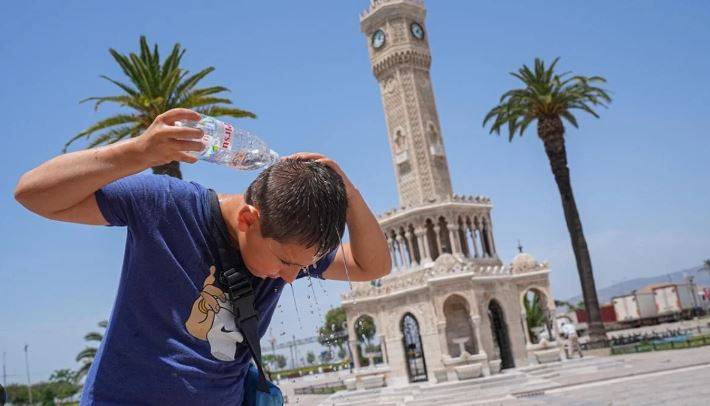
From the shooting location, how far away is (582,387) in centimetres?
1864

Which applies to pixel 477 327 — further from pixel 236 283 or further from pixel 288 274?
pixel 236 283

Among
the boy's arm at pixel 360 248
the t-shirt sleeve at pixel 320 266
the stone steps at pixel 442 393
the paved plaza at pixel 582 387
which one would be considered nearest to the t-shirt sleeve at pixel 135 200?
the boy's arm at pixel 360 248

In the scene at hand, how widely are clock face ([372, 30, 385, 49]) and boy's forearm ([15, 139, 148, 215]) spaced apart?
39326 millimetres

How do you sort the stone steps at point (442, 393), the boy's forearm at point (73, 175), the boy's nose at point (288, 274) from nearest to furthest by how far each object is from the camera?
the boy's forearm at point (73, 175), the boy's nose at point (288, 274), the stone steps at point (442, 393)

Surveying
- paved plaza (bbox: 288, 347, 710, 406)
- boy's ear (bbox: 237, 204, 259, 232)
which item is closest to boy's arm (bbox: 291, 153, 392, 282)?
boy's ear (bbox: 237, 204, 259, 232)

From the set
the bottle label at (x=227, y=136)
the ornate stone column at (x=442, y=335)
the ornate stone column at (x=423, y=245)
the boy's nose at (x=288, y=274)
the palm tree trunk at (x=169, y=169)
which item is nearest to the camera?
the boy's nose at (x=288, y=274)

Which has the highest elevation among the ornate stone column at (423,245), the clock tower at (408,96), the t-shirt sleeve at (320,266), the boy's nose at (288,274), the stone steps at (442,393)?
the clock tower at (408,96)

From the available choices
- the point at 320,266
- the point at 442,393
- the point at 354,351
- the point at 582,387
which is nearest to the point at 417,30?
the point at 354,351

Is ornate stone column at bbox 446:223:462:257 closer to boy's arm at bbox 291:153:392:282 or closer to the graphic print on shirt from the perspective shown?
boy's arm at bbox 291:153:392:282

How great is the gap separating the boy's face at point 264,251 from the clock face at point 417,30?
1548 inches

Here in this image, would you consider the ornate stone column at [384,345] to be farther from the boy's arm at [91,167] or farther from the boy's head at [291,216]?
the boy's arm at [91,167]

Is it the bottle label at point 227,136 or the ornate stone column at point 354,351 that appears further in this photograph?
the ornate stone column at point 354,351

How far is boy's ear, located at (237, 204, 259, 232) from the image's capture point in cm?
195

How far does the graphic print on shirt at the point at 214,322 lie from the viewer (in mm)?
1936
